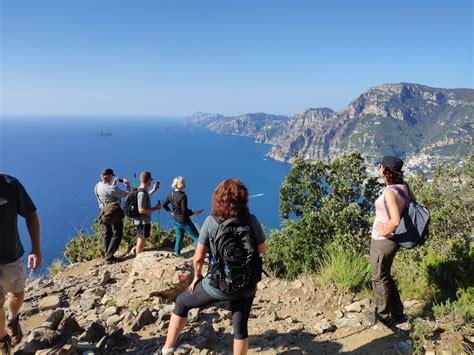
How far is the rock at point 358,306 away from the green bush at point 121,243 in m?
5.33

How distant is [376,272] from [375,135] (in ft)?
616

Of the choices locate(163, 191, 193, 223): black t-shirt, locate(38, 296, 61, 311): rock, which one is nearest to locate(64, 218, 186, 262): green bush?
locate(163, 191, 193, 223): black t-shirt

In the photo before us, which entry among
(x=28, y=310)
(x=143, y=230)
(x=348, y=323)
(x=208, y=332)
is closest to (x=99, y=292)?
(x=28, y=310)

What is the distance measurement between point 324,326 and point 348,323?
29 cm

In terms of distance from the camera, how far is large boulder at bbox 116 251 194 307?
15.9ft

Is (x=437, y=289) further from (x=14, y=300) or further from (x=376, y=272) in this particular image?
(x=14, y=300)

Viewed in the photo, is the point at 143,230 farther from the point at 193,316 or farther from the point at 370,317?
the point at 370,317

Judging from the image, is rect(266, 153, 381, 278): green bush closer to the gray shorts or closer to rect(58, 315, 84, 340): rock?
rect(58, 315, 84, 340): rock

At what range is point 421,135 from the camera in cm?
17938

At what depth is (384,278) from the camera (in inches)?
149

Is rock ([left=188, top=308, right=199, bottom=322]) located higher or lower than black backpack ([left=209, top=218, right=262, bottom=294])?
lower

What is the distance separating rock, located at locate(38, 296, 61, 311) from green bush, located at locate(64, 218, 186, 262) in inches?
114

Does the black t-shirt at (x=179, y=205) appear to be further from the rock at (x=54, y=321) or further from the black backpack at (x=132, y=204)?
the rock at (x=54, y=321)

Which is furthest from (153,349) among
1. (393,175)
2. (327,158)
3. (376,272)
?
(327,158)
